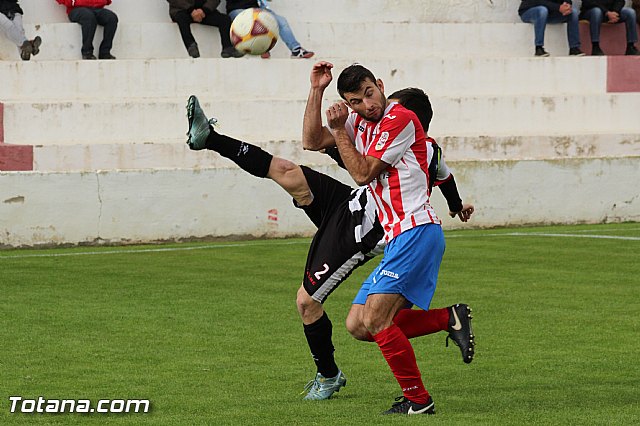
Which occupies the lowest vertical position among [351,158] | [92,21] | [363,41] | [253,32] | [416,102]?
[351,158]

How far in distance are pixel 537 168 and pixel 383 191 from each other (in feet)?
37.1

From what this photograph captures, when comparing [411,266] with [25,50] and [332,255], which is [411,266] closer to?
[332,255]

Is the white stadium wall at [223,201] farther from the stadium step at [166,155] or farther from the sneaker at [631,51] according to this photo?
the sneaker at [631,51]

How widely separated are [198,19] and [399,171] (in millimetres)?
13882

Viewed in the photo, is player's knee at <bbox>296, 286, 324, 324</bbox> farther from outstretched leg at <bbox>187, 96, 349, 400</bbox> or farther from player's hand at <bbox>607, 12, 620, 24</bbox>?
player's hand at <bbox>607, 12, 620, 24</bbox>

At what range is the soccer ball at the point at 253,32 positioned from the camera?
18891mm

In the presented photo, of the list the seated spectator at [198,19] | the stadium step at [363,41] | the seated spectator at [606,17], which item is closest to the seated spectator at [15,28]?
the stadium step at [363,41]

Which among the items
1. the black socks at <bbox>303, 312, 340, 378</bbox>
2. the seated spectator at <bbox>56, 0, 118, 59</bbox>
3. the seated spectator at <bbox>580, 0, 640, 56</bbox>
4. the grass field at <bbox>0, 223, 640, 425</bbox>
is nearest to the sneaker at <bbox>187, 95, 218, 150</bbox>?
the black socks at <bbox>303, 312, 340, 378</bbox>

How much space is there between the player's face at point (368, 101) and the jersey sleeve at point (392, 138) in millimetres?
62

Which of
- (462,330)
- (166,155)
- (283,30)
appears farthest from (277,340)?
(283,30)

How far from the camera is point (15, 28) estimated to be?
18750 millimetres

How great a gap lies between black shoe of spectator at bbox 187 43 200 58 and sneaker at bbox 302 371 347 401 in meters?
13.0

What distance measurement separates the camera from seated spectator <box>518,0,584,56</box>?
816 inches

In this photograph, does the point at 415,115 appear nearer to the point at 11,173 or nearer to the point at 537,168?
the point at 11,173
